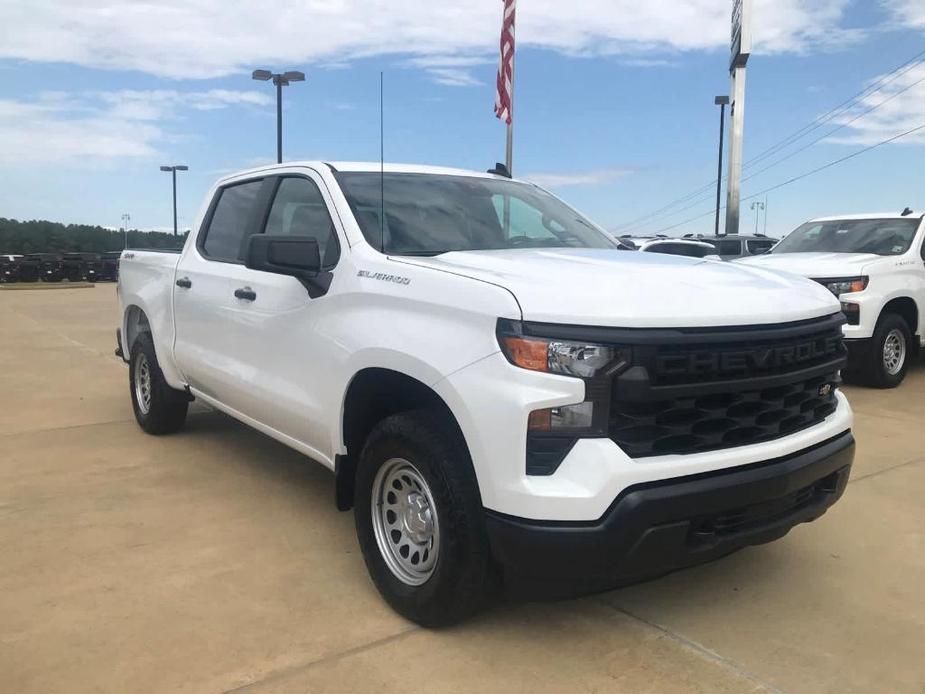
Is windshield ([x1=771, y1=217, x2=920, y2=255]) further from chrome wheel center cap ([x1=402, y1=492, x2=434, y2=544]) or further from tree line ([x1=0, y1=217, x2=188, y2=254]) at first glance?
tree line ([x1=0, y1=217, x2=188, y2=254])

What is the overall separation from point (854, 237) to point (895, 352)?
1.46 metres

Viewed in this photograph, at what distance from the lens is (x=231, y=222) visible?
5051 millimetres

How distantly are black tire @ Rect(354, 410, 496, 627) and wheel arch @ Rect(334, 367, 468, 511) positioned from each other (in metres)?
0.12

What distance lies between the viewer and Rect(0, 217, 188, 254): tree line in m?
42.2

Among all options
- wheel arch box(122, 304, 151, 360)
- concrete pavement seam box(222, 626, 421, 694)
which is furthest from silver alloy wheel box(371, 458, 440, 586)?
wheel arch box(122, 304, 151, 360)

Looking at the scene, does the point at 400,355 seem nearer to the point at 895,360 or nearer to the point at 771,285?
the point at 771,285

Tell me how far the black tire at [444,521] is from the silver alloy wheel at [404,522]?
39mm

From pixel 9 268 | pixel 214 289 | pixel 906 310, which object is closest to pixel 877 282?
pixel 906 310

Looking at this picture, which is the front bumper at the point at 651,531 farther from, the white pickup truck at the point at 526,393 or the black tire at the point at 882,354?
the black tire at the point at 882,354

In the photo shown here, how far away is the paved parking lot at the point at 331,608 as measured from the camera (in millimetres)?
2859

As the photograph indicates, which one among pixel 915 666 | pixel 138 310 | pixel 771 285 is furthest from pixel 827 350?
pixel 138 310

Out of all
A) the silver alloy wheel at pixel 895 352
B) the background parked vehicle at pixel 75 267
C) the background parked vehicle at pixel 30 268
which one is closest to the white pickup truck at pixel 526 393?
the silver alloy wheel at pixel 895 352

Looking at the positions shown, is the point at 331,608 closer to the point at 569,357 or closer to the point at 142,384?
the point at 569,357

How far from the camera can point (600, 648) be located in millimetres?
3035
